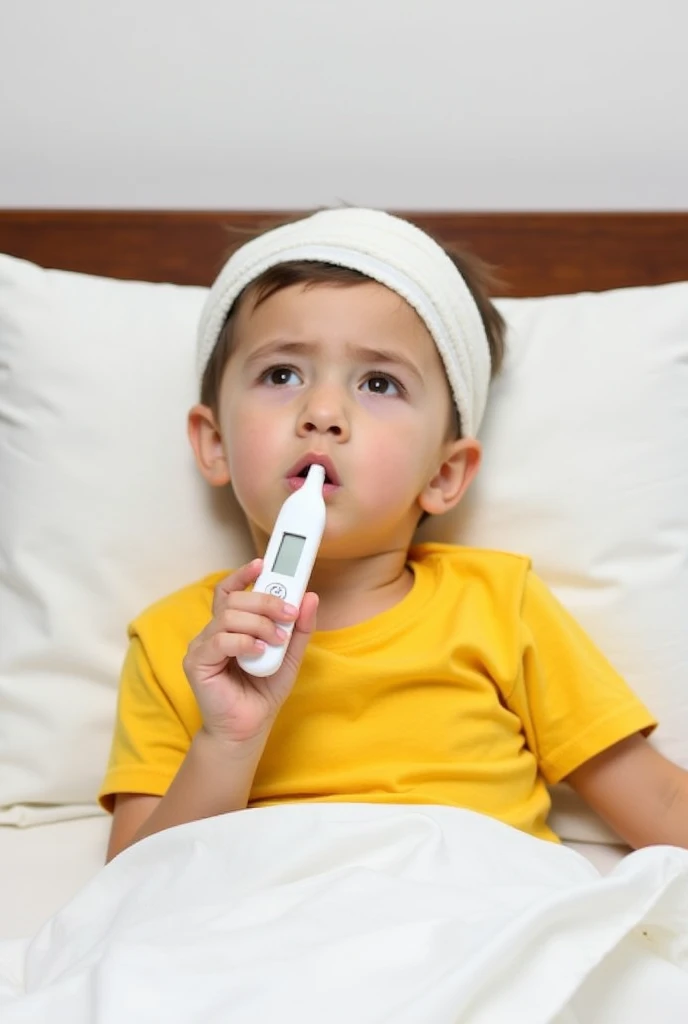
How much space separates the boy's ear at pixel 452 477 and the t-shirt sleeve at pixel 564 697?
119mm

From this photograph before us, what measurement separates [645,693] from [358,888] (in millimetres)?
448

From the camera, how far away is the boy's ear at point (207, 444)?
1102mm

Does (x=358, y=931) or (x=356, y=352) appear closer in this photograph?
(x=358, y=931)

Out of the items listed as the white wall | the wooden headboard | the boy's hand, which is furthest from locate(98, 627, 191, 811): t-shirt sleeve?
the white wall

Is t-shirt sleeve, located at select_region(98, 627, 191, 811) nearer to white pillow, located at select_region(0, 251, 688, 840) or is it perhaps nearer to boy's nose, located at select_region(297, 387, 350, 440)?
white pillow, located at select_region(0, 251, 688, 840)

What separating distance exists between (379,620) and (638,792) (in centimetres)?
29

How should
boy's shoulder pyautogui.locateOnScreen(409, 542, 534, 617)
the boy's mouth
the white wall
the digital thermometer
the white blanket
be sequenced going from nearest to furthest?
the white blanket
the digital thermometer
the boy's mouth
boy's shoulder pyautogui.locateOnScreen(409, 542, 534, 617)
the white wall

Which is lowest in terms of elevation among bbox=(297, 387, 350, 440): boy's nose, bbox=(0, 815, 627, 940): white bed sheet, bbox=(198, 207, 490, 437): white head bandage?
bbox=(0, 815, 627, 940): white bed sheet

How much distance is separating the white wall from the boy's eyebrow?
1.69 ft

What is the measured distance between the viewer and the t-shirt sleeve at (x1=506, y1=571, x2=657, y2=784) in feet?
3.30

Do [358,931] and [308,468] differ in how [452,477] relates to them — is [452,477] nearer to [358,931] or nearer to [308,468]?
[308,468]

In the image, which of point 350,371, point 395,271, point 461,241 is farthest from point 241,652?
point 461,241

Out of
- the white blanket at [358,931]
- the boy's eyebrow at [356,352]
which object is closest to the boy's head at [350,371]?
the boy's eyebrow at [356,352]

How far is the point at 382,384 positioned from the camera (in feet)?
3.33
